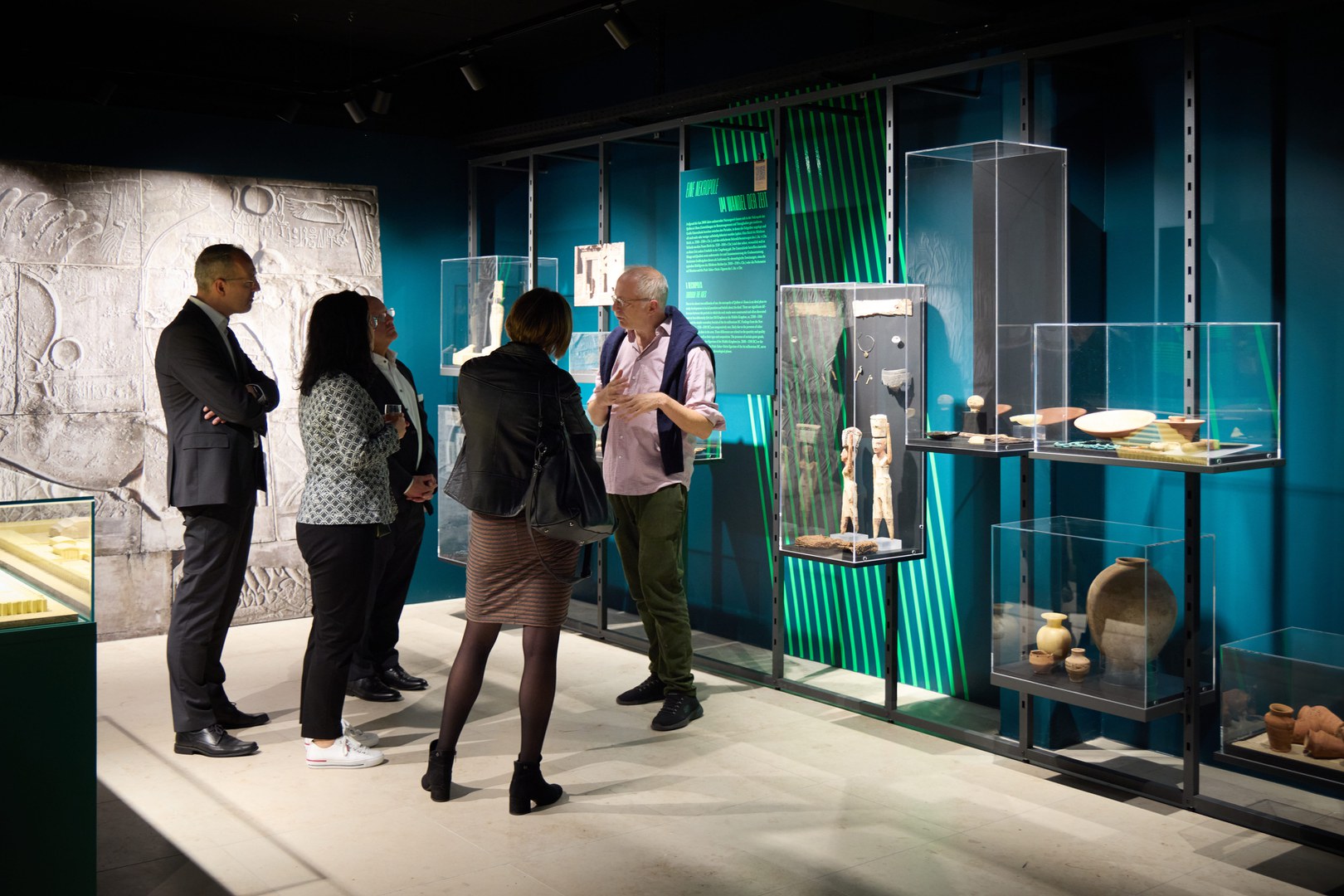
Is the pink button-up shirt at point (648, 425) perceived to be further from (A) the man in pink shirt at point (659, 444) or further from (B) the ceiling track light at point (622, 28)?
(B) the ceiling track light at point (622, 28)

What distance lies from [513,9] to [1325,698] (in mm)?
4946

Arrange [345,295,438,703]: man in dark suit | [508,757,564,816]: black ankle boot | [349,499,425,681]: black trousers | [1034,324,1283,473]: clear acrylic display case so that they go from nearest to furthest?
[1034,324,1283,473]: clear acrylic display case → [508,757,564,816]: black ankle boot → [345,295,438,703]: man in dark suit → [349,499,425,681]: black trousers

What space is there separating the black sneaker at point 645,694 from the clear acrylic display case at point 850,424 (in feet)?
2.78

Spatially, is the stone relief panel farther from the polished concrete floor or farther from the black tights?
the black tights

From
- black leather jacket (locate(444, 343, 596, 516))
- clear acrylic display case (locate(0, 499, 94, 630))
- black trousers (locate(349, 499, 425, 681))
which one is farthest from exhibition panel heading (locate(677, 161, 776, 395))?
clear acrylic display case (locate(0, 499, 94, 630))

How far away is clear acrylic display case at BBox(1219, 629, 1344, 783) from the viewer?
330 centimetres

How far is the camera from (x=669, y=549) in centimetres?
493

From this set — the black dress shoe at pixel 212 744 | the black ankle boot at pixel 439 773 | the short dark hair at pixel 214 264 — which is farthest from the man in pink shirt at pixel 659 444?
the black dress shoe at pixel 212 744

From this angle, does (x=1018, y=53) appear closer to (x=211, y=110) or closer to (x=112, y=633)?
(x=211, y=110)

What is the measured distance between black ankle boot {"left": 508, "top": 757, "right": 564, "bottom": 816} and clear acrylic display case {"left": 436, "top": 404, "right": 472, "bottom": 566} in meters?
2.92

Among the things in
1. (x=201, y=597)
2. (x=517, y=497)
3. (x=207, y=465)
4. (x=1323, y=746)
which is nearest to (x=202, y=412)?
(x=207, y=465)

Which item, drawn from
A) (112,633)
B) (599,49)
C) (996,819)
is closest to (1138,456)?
(996,819)

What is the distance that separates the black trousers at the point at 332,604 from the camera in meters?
4.07

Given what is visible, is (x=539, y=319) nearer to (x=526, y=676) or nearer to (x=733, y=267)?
(x=526, y=676)
